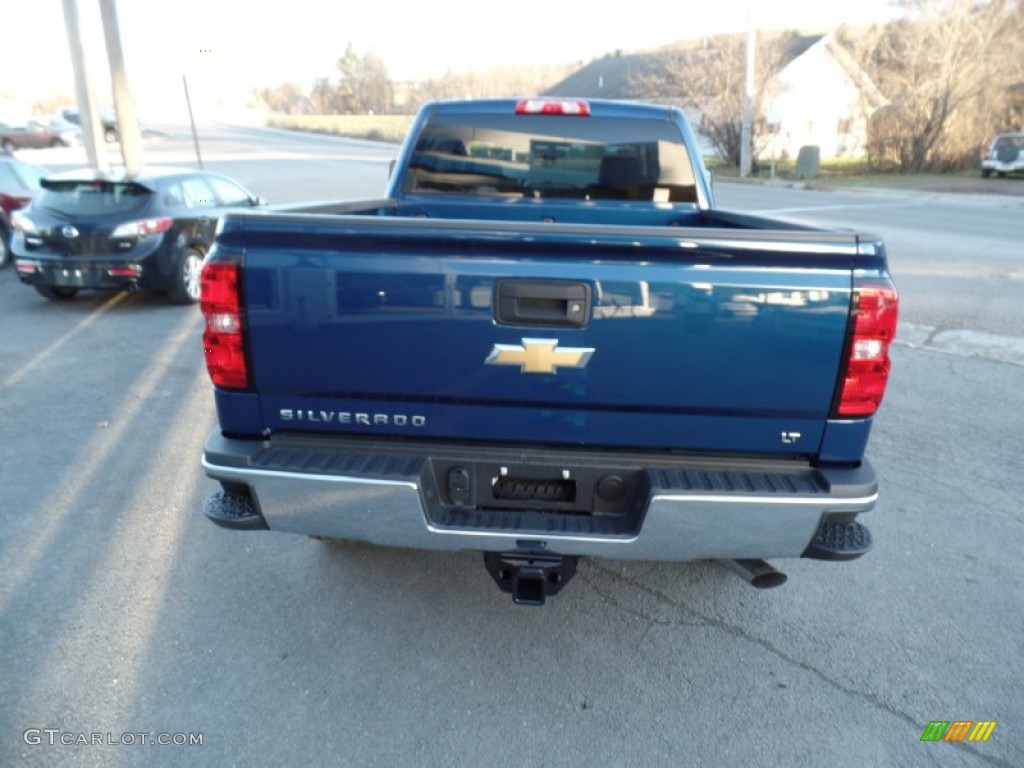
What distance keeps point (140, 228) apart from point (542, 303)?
7133mm

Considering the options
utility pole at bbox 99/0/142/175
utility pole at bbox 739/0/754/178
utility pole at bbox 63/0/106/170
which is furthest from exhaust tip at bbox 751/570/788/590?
utility pole at bbox 739/0/754/178

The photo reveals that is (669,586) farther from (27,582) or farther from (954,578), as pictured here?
(27,582)

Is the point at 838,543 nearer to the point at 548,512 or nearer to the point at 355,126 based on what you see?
the point at 548,512

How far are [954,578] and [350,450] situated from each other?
9.49ft

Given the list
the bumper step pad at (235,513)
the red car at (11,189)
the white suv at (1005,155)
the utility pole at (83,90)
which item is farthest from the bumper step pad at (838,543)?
the white suv at (1005,155)

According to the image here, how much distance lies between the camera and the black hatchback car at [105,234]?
25.7 ft

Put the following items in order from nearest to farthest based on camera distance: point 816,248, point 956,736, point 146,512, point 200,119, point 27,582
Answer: point 816,248, point 956,736, point 27,582, point 146,512, point 200,119

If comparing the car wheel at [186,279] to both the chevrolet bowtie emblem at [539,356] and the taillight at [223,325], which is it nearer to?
the taillight at [223,325]

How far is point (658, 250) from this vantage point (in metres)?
2.33

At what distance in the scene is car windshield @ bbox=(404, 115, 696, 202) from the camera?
4465 mm

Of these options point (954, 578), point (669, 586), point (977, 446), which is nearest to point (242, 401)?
point (669, 586)

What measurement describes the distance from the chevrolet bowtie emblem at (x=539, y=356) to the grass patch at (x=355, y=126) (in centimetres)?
5168

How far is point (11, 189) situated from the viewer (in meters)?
10.5

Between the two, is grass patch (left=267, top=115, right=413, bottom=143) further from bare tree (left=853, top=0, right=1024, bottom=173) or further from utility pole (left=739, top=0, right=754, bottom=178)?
bare tree (left=853, top=0, right=1024, bottom=173)
